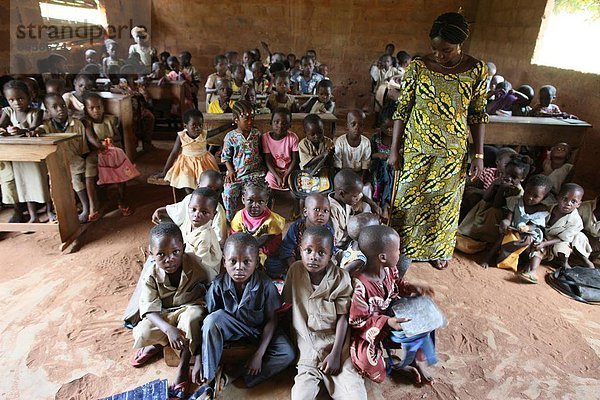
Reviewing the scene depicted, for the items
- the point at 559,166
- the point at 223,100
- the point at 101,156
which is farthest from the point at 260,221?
the point at 559,166

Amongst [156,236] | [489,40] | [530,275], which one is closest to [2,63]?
[156,236]

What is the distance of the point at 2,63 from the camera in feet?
19.6

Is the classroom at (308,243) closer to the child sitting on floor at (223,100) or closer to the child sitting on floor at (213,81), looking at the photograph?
the child sitting on floor at (223,100)

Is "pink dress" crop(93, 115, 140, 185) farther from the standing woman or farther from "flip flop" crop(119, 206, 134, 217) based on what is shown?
the standing woman

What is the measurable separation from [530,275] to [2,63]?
7.28 m

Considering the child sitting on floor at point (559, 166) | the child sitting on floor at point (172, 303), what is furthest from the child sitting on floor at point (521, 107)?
the child sitting on floor at point (172, 303)

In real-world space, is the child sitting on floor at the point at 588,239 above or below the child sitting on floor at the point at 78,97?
below

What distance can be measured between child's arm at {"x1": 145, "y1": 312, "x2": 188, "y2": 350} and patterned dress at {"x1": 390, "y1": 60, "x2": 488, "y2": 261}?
177 centimetres

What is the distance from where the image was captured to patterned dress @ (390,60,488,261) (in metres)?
2.62

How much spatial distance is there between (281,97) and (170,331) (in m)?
3.33

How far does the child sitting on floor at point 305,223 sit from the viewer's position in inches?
98.9

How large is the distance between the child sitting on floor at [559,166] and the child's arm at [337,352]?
2755mm

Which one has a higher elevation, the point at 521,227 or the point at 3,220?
the point at 521,227

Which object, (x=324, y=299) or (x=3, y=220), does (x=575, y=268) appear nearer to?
(x=324, y=299)
